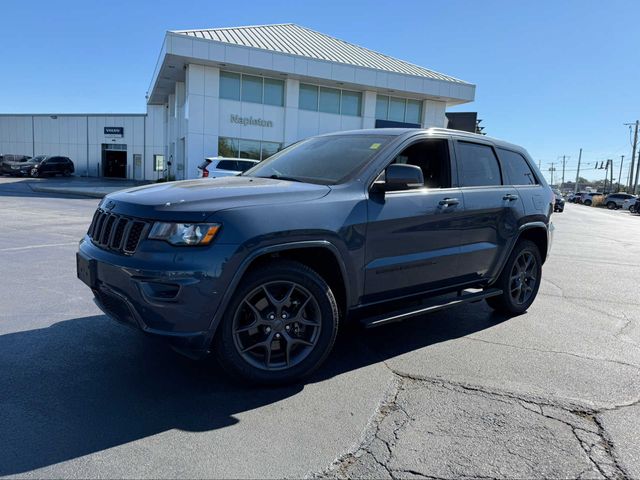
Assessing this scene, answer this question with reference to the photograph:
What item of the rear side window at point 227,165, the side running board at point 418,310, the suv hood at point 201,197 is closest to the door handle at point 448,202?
the side running board at point 418,310

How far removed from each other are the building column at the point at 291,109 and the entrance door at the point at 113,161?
25.2 metres

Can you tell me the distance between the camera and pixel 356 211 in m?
3.62

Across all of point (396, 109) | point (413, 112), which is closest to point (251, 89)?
point (396, 109)

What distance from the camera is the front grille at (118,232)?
3131mm

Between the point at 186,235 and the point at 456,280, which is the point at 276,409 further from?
the point at 456,280

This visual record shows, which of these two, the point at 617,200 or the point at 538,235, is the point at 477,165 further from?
the point at 617,200

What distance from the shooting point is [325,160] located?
14.0 ft

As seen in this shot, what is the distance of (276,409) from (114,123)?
4842 cm

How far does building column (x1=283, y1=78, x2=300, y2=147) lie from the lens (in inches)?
1069

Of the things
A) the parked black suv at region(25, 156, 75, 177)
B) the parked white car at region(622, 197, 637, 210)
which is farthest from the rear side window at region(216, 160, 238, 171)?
the parked white car at region(622, 197, 637, 210)

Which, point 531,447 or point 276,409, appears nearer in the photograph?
point 531,447

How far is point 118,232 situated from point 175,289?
2.22 feet

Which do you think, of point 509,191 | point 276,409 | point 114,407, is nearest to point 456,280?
point 509,191

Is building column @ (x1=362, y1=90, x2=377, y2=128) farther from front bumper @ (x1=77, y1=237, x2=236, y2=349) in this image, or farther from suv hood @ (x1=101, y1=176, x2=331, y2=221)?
front bumper @ (x1=77, y1=237, x2=236, y2=349)
